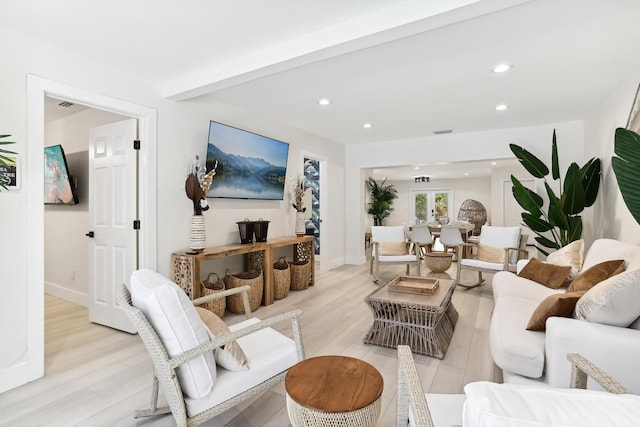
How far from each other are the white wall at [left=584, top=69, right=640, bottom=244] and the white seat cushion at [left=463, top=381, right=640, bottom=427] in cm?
333

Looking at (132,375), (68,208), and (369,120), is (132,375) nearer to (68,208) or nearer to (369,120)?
(68,208)

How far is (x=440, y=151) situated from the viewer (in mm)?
5879

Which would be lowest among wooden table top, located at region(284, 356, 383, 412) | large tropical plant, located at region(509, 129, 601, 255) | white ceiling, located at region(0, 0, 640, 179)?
wooden table top, located at region(284, 356, 383, 412)

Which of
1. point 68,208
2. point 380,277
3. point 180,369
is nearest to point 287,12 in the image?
point 180,369

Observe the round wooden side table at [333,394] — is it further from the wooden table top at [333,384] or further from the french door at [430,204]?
the french door at [430,204]

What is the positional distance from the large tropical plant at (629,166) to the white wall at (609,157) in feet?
6.07

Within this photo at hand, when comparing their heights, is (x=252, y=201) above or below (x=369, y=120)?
below

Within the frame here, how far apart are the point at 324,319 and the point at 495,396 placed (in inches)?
115

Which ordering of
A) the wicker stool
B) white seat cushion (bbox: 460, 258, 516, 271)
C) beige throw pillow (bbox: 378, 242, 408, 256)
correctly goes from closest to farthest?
the wicker stool, white seat cushion (bbox: 460, 258, 516, 271), beige throw pillow (bbox: 378, 242, 408, 256)

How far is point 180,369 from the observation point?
1.45 metres

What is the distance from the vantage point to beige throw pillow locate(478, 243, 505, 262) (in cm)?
454

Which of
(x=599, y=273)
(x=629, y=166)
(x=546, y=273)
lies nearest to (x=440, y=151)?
(x=546, y=273)

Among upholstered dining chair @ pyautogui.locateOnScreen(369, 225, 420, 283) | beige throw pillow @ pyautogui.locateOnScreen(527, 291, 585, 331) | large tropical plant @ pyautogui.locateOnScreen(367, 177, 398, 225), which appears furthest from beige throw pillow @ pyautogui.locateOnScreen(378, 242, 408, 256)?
large tropical plant @ pyautogui.locateOnScreen(367, 177, 398, 225)

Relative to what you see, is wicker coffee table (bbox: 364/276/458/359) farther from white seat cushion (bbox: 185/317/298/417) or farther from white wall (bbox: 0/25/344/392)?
white wall (bbox: 0/25/344/392)
